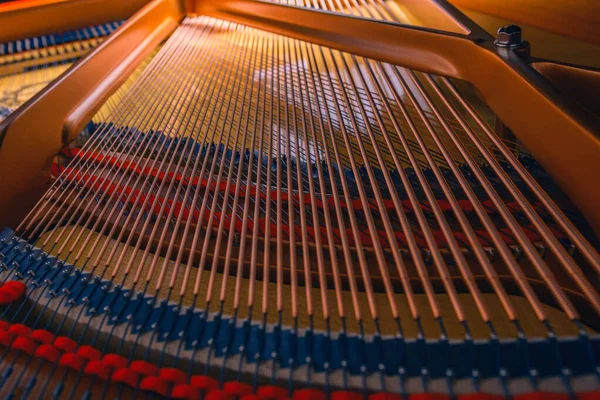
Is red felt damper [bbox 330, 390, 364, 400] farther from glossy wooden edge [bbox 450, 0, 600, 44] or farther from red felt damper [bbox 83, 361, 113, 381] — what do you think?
glossy wooden edge [bbox 450, 0, 600, 44]

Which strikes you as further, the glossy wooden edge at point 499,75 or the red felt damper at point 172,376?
the glossy wooden edge at point 499,75

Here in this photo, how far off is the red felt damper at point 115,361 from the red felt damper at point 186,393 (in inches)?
6.4

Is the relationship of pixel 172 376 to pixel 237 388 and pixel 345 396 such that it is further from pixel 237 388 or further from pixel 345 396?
pixel 345 396

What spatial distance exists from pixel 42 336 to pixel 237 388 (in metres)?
0.55

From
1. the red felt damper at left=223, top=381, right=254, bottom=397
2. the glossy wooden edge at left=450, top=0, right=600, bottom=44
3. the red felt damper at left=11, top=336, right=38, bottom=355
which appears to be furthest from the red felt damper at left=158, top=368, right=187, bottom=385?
the glossy wooden edge at left=450, top=0, right=600, bottom=44

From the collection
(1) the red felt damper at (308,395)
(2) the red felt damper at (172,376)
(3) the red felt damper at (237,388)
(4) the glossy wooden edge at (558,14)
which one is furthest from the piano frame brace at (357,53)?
(2) the red felt damper at (172,376)

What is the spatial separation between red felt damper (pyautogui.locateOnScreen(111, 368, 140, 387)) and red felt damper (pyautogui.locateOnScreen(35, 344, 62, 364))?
186 millimetres

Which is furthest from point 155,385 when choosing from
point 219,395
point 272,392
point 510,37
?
point 510,37

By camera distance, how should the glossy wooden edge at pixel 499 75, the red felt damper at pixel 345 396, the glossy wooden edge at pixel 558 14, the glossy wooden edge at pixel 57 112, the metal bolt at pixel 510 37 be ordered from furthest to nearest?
the glossy wooden edge at pixel 558 14
the glossy wooden edge at pixel 57 112
the metal bolt at pixel 510 37
the glossy wooden edge at pixel 499 75
the red felt damper at pixel 345 396

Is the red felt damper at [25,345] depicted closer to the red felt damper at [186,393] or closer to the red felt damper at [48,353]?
the red felt damper at [48,353]

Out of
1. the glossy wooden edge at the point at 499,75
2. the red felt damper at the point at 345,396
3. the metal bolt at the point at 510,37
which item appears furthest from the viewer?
the metal bolt at the point at 510,37

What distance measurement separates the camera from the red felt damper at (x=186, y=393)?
1.13m

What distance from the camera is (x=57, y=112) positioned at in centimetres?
215

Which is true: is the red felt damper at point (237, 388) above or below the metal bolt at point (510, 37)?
below
